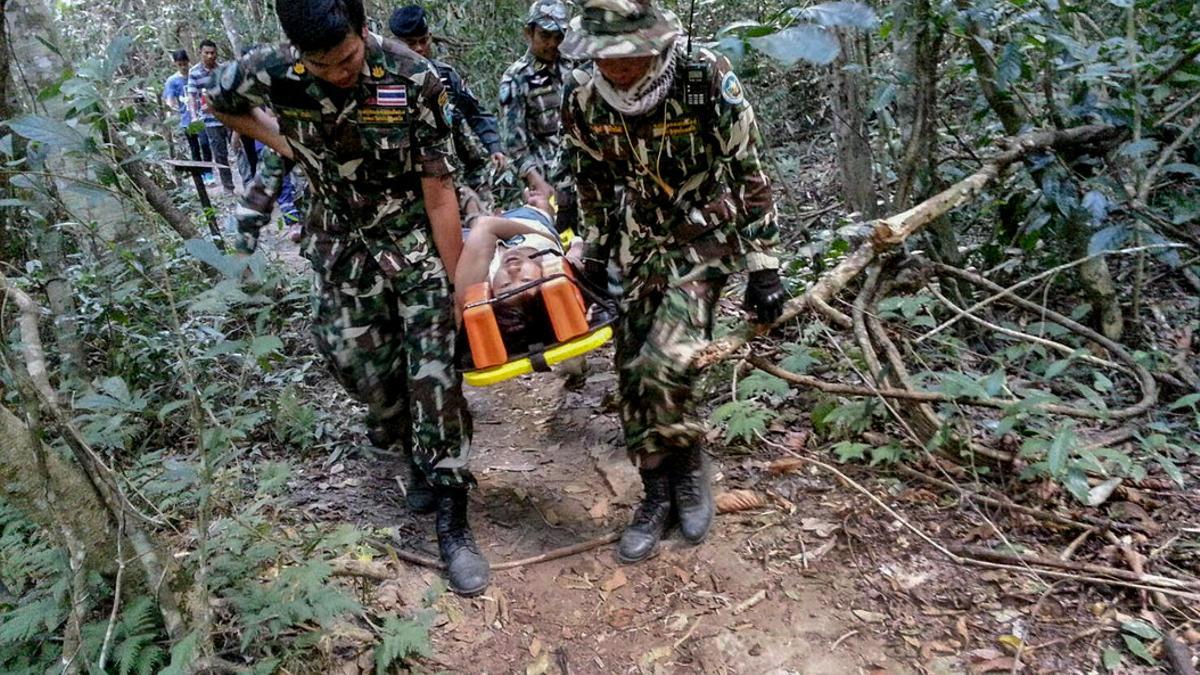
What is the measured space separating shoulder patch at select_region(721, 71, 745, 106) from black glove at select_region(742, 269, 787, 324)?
2.20ft

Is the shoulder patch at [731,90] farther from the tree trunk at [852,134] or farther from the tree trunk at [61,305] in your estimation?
the tree trunk at [61,305]

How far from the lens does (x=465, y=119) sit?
219 inches

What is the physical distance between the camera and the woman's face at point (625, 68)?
3.02m

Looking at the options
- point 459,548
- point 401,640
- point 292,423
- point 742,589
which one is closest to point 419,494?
point 459,548

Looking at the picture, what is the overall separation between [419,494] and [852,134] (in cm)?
357

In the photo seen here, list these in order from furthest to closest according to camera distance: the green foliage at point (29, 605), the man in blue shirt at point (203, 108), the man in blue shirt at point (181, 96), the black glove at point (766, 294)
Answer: the man in blue shirt at point (181, 96) → the man in blue shirt at point (203, 108) → the black glove at point (766, 294) → the green foliage at point (29, 605)

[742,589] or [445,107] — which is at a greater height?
[445,107]

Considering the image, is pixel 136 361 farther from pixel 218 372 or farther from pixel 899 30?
pixel 899 30

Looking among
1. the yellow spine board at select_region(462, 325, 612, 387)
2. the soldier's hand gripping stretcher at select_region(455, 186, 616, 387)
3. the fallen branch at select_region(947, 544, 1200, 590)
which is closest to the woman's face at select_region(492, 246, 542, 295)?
the soldier's hand gripping stretcher at select_region(455, 186, 616, 387)

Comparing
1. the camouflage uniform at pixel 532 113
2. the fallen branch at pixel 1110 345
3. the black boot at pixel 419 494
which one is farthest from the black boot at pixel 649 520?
the camouflage uniform at pixel 532 113

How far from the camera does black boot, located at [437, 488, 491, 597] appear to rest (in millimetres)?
3305

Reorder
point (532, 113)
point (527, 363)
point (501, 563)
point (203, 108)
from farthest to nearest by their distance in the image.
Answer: point (203, 108)
point (532, 113)
point (501, 563)
point (527, 363)

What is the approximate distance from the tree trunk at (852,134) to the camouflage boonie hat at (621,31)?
2660 mm

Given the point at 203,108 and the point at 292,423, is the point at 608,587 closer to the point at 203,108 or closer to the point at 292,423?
the point at 292,423
